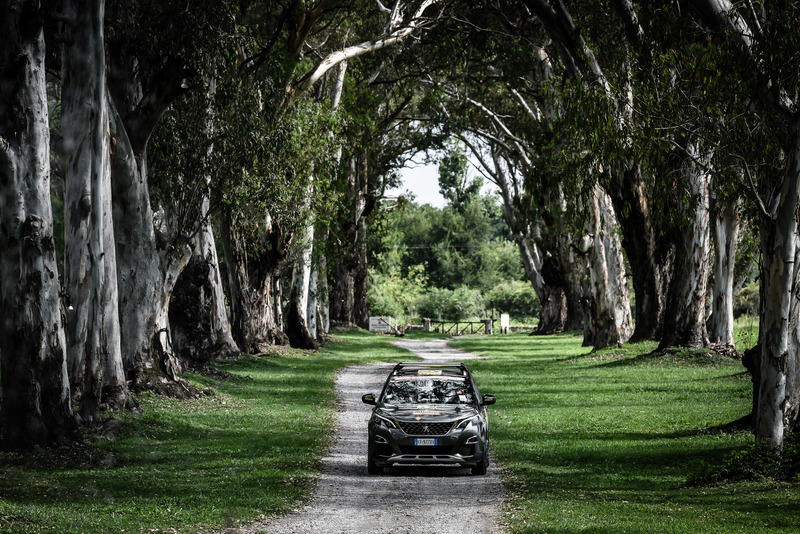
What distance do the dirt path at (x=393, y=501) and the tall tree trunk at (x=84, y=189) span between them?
4.25 meters

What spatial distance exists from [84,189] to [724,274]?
1988 centimetres

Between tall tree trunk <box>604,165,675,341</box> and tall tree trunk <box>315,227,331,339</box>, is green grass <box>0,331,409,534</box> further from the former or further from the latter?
tall tree trunk <box>315,227,331,339</box>

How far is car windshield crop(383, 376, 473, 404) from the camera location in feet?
43.5

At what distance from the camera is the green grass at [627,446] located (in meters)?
9.73

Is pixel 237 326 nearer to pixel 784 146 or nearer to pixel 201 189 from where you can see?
pixel 201 189

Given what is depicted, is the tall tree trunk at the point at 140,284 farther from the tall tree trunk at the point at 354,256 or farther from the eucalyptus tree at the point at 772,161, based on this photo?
the tall tree trunk at the point at 354,256

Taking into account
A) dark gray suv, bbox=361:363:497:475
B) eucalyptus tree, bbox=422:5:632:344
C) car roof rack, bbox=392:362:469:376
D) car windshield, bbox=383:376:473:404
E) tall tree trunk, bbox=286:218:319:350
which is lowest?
dark gray suv, bbox=361:363:497:475

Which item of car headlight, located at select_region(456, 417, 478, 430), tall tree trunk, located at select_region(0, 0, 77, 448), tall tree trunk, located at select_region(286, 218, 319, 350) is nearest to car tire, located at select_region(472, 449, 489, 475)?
car headlight, located at select_region(456, 417, 478, 430)

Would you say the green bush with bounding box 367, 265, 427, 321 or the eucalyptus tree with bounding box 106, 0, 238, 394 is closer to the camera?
the eucalyptus tree with bounding box 106, 0, 238, 394

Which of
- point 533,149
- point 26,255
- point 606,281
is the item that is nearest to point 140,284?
point 26,255

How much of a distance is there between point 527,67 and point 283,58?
47.9 feet

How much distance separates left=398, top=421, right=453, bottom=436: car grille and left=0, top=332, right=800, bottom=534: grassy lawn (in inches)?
41.8

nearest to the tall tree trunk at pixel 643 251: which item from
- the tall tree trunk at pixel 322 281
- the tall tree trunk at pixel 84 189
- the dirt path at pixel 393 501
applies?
the tall tree trunk at pixel 322 281

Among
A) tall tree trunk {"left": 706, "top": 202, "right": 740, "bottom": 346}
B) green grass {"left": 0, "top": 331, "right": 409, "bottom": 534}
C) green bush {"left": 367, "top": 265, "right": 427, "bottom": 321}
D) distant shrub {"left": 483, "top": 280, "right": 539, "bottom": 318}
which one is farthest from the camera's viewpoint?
distant shrub {"left": 483, "top": 280, "right": 539, "bottom": 318}
